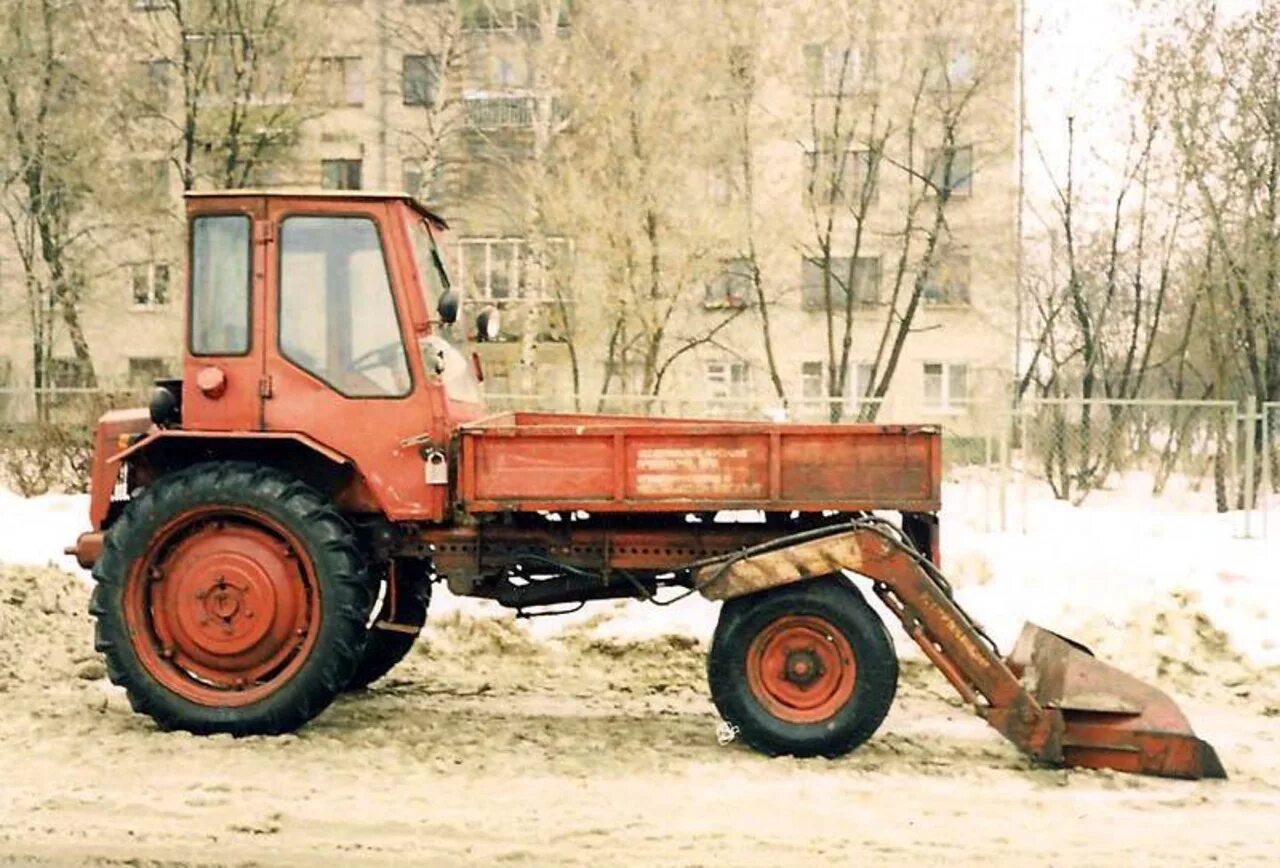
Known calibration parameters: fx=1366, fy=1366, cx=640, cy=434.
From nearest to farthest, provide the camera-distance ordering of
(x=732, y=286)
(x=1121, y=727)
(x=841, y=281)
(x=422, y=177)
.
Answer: (x=1121, y=727) < (x=841, y=281) < (x=732, y=286) < (x=422, y=177)

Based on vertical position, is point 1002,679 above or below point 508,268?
below

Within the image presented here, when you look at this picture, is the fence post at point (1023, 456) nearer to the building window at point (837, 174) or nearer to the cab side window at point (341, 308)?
the cab side window at point (341, 308)

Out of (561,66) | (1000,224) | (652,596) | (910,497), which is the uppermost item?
(561,66)

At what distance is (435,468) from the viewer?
7258 mm

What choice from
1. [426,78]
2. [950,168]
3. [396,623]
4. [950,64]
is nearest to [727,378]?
[950,168]

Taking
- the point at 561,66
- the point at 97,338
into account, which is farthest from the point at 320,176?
the point at 561,66

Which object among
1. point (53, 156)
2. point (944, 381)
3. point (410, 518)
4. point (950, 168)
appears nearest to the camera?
point (410, 518)

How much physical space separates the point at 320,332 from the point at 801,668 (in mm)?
3114

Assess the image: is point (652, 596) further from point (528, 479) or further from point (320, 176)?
point (320, 176)

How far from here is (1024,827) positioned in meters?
5.76

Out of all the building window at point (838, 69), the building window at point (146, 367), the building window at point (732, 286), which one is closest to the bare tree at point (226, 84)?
the building window at point (146, 367)

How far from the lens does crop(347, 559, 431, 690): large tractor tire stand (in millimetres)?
8047

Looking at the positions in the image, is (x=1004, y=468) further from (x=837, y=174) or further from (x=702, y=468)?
(x=837, y=174)

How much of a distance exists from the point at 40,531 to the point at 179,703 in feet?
25.8
